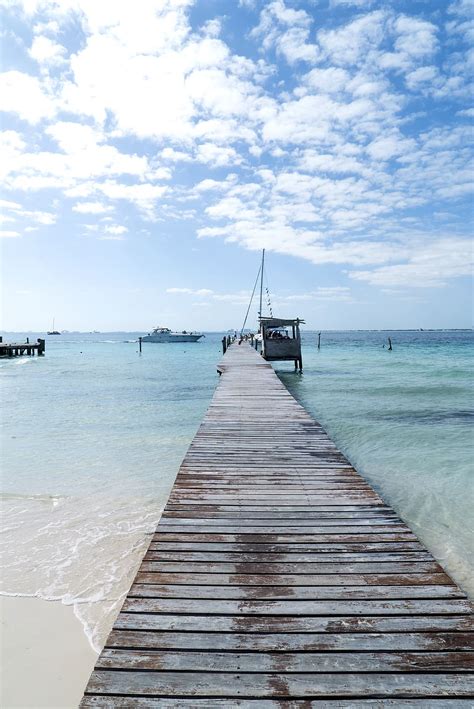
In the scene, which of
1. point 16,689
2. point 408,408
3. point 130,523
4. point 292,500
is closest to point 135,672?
point 16,689

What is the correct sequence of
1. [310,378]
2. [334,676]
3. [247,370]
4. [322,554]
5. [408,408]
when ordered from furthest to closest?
1. [310,378]
2. [247,370]
3. [408,408]
4. [322,554]
5. [334,676]

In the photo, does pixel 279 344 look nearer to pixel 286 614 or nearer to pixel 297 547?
pixel 297 547

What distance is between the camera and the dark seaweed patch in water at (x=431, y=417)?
13836 millimetres

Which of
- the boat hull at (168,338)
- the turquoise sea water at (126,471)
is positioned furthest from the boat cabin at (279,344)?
the boat hull at (168,338)

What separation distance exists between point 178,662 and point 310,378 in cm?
2539

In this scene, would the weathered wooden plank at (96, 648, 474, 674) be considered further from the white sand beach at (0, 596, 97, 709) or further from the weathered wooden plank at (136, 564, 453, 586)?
the white sand beach at (0, 596, 97, 709)

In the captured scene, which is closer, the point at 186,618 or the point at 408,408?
the point at 186,618

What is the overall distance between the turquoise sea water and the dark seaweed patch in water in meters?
0.07

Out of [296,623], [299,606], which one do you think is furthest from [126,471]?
[296,623]

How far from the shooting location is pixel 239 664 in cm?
233

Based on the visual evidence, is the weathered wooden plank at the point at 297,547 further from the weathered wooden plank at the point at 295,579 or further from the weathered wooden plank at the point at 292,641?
the weathered wooden plank at the point at 292,641

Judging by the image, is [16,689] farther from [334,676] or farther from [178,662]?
[334,676]

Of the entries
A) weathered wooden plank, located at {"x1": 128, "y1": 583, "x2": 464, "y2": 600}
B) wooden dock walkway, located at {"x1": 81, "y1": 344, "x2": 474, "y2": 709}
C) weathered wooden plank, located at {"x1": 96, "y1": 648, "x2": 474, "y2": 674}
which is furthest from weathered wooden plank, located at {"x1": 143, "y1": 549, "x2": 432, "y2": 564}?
weathered wooden plank, located at {"x1": 96, "y1": 648, "x2": 474, "y2": 674}

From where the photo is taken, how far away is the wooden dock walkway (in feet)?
7.12
